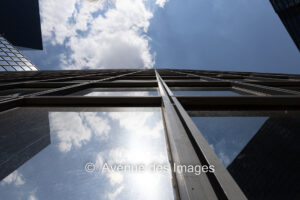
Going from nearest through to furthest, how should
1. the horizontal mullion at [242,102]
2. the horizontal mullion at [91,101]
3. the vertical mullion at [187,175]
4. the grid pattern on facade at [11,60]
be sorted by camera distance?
the vertical mullion at [187,175] < the horizontal mullion at [242,102] < the horizontal mullion at [91,101] < the grid pattern on facade at [11,60]

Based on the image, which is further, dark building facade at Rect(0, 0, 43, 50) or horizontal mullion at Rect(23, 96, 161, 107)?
dark building facade at Rect(0, 0, 43, 50)

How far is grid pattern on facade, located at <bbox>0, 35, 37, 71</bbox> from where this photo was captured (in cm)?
1730

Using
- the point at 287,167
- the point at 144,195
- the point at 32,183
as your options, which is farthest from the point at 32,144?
the point at 287,167

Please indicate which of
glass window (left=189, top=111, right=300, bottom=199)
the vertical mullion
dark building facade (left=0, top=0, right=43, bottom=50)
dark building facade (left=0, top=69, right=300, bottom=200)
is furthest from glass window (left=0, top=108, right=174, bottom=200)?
dark building facade (left=0, top=0, right=43, bottom=50)

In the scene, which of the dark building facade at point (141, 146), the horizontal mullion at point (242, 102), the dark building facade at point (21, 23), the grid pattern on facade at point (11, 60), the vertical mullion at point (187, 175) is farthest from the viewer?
the dark building facade at point (21, 23)

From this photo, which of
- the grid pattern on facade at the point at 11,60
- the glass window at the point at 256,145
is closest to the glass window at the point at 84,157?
the glass window at the point at 256,145

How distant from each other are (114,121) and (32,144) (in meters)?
0.82

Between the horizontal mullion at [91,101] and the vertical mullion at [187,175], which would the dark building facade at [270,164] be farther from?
the horizontal mullion at [91,101]

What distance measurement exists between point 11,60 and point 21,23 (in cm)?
1843

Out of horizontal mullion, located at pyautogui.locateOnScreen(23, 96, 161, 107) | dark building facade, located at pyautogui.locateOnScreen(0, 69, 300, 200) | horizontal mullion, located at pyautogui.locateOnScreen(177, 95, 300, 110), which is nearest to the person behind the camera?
dark building facade, located at pyautogui.locateOnScreen(0, 69, 300, 200)

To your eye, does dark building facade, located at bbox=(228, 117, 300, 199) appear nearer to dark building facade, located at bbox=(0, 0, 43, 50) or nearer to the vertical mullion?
the vertical mullion

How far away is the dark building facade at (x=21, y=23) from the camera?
93.0ft

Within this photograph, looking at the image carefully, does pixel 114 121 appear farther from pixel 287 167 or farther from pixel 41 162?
pixel 287 167

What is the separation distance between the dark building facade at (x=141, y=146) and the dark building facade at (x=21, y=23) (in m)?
39.9
